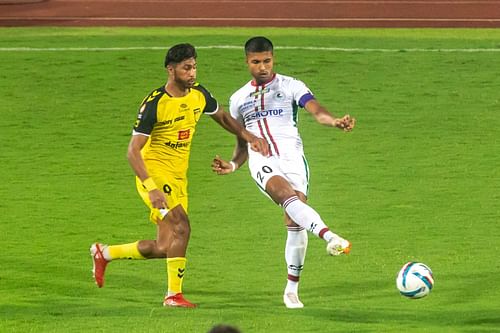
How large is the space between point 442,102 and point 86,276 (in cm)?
1074

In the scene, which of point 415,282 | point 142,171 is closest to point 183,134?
point 142,171

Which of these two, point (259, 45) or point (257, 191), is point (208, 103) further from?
point (257, 191)

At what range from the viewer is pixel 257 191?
722 inches

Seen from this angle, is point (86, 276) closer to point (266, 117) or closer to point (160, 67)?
point (266, 117)

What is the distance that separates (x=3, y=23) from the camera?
30.5 m

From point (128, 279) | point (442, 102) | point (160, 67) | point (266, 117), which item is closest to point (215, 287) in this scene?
point (128, 279)

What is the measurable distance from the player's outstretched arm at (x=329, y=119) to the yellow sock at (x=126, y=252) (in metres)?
1.86

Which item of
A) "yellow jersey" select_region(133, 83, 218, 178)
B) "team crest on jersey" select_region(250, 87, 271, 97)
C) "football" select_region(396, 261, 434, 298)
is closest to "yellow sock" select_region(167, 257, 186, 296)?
"yellow jersey" select_region(133, 83, 218, 178)

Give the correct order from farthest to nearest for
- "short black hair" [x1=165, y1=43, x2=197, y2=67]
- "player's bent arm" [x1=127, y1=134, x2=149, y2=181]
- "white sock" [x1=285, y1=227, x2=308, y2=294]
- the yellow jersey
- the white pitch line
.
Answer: the white pitch line < "white sock" [x1=285, y1=227, x2=308, y2=294] < the yellow jersey < "short black hair" [x1=165, y1=43, x2=197, y2=67] < "player's bent arm" [x1=127, y1=134, x2=149, y2=181]

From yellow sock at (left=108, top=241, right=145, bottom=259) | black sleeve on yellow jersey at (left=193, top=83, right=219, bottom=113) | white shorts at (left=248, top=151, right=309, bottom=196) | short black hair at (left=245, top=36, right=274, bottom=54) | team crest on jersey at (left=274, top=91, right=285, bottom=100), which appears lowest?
yellow sock at (left=108, top=241, right=145, bottom=259)

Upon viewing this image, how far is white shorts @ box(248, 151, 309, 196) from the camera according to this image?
11953 millimetres

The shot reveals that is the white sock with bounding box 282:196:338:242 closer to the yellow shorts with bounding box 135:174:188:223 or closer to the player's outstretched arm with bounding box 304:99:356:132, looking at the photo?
the player's outstretched arm with bounding box 304:99:356:132

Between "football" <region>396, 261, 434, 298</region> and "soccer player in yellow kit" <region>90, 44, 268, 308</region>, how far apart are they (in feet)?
5.28

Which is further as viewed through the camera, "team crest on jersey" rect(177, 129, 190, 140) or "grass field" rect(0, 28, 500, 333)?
"grass field" rect(0, 28, 500, 333)
